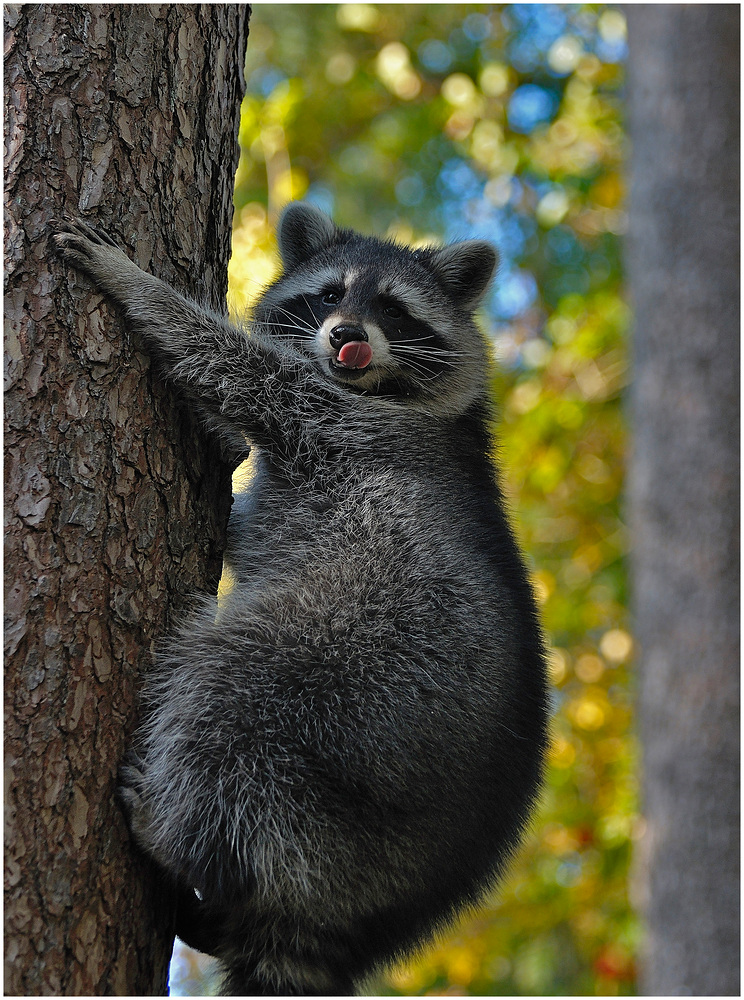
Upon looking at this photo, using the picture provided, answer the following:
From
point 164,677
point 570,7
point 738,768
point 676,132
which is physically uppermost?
point 570,7

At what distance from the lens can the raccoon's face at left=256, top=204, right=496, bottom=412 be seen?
3725 millimetres

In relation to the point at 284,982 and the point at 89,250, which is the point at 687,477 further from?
the point at 89,250

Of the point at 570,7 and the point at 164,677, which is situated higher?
the point at 570,7

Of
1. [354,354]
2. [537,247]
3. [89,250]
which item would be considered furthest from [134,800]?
[537,247]

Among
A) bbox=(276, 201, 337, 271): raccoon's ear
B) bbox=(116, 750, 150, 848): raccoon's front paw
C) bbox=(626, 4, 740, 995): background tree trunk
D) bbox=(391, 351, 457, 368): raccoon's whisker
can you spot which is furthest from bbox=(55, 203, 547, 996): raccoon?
bbox=(626, 4, 740, 995): background tree trunk

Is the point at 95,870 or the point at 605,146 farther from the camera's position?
the point at 605,146

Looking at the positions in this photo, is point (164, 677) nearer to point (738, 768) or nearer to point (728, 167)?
point (738, 768)

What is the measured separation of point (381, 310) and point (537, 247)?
6.23 metres

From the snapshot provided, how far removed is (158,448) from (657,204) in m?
5.43

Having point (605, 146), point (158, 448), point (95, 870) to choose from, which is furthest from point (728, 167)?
point (95, 870)

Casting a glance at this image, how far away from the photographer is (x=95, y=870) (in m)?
2.32

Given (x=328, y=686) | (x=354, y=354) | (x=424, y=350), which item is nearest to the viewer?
(x=328, y=686)

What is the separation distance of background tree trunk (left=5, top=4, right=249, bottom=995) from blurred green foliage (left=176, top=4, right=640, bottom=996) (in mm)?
4838

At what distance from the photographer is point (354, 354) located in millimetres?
3586
